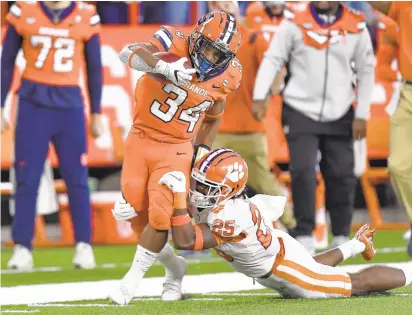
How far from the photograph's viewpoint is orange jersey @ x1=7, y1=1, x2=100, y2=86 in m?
8.01

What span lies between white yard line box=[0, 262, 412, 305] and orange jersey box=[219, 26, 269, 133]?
165cm

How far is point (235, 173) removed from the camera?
18.7 feet

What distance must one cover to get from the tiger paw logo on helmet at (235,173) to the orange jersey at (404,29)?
7.33 ft

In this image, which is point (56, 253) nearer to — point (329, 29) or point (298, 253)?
point (329, 29)

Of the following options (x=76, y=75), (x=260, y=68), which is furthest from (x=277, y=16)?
(x=76, y=75)

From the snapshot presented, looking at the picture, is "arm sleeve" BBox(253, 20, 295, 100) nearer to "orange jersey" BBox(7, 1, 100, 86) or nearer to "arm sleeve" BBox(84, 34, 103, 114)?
"arm sleeve" BBox(84, 34, 103, 114)

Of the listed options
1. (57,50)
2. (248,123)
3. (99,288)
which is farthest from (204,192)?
(248,123)

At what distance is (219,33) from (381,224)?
5629mm

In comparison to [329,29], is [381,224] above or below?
below

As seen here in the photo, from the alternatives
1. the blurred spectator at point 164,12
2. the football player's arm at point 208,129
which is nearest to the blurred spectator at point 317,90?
the football player's arm at point 208,129

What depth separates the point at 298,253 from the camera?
5.76 m

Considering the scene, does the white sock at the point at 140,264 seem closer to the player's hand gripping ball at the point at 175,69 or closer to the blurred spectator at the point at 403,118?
the player's hand gripping ball at the point at 175,69

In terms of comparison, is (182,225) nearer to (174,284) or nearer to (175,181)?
(175,181)

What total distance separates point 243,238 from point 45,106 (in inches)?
107
